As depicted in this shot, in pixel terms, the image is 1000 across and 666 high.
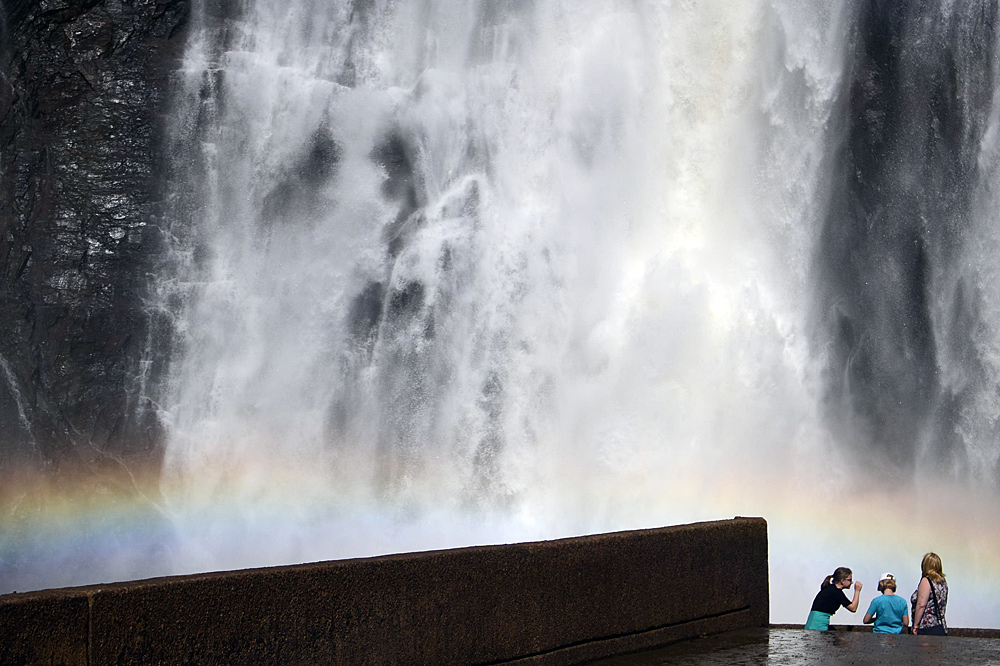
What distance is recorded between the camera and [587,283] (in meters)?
25.0

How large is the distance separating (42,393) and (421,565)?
72.8ft

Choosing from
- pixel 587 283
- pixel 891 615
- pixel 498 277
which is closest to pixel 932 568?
pixel 891 615

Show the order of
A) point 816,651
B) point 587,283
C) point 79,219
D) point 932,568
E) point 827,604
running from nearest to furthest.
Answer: point 816,651
point 932,568
point 827,604
point 587,283
point 79,219

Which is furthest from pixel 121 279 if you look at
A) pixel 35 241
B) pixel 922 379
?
pixel 922 379

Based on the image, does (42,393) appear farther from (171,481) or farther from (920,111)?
(920,111)

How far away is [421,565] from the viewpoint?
19.5 ft

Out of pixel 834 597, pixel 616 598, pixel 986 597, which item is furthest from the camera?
pixel 986 597

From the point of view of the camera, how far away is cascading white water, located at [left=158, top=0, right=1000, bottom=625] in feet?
76.7

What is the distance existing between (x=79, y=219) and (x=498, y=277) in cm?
1008

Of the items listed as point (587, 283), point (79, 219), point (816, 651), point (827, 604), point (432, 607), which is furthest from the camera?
point (79, 219)

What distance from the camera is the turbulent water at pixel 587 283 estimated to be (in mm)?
23281

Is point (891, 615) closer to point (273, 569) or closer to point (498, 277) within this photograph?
point (273, 569)

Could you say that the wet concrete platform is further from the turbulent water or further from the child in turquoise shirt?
the turbulent water

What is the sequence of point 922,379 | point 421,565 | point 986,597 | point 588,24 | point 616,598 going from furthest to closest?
point 588,24 < point 922,379 < point 986,597 < point 616,598 < point 421,565
